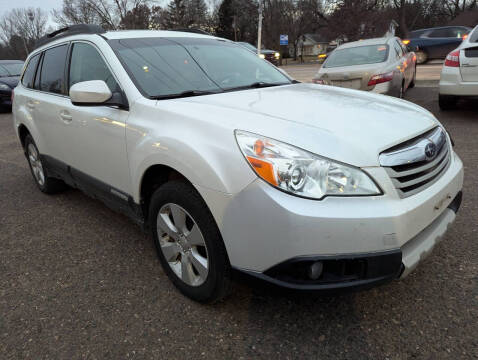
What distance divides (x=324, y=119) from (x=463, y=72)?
5303 mm

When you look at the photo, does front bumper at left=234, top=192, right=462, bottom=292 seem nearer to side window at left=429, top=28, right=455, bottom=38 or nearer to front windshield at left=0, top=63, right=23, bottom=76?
front windshield at left=0, top=63, right=23, bottom=76

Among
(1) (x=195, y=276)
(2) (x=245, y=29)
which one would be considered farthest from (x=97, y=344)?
(2) (x=245, y=29)

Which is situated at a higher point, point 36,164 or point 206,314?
point 36,164

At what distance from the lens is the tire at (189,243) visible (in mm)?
1938

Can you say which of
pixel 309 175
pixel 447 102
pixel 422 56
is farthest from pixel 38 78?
pixel 422 56

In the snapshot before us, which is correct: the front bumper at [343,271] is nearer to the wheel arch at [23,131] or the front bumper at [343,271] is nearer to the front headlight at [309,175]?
the front headlight at [309,175]

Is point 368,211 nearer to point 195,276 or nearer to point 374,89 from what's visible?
point 195,276

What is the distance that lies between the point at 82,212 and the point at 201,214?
2.33m

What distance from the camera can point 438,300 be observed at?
2.21 meters

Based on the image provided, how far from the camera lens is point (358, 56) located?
7.27 meters

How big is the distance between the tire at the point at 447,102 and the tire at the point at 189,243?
6214 millimetres

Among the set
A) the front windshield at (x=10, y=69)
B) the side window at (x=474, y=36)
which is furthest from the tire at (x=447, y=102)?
the front windshield at (x=10, y=69)

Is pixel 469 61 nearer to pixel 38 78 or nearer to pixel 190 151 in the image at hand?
pixel 190 151

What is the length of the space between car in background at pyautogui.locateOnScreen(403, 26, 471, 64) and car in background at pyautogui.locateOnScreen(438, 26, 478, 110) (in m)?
11.6
